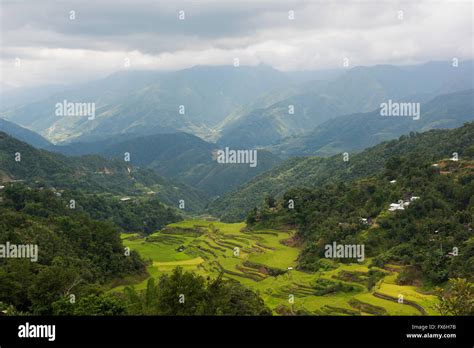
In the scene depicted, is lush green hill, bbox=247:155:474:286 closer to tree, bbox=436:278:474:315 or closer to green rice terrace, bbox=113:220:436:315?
green rice terrace, bbox=113:220:436:315

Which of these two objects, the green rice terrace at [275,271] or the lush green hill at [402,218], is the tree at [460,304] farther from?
the lush green hill at [402,218]

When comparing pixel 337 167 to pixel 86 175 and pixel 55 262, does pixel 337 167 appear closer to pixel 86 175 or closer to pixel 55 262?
pixel 86 175

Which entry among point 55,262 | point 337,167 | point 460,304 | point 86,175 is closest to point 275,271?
point 55,262
